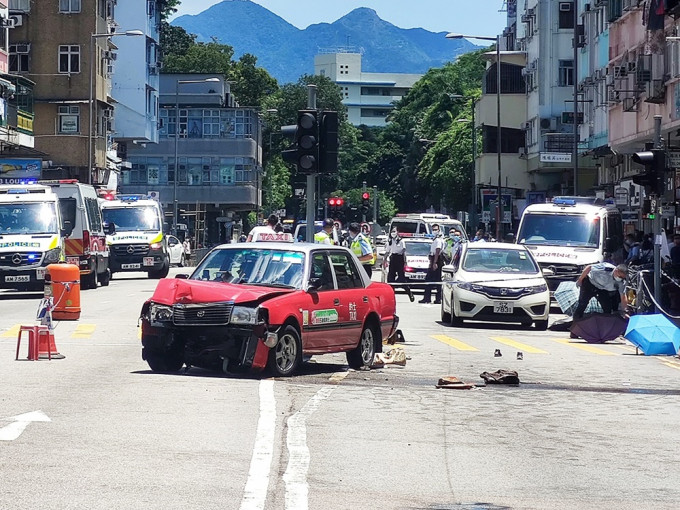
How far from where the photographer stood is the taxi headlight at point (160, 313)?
599 inches

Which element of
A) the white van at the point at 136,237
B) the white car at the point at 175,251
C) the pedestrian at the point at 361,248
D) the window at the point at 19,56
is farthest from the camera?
the window at the point at 19,56

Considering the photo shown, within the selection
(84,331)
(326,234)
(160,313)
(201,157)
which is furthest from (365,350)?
(201,157)

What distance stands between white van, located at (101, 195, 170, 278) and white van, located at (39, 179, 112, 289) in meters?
7.04

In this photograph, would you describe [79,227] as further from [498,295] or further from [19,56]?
[19,56]

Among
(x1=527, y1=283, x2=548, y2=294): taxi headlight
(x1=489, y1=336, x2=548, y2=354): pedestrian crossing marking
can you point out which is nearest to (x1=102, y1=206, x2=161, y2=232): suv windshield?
(x1=527, y1=283, x2=548, y2=294): taxi headlight

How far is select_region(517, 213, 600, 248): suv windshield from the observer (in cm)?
3434

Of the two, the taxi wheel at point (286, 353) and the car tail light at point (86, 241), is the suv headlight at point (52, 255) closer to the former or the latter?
the car tail light at point (86, 241)

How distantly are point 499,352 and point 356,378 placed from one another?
4.38 meters

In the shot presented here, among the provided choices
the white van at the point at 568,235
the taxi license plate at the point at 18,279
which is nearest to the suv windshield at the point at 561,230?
the white van at the point at 568,235

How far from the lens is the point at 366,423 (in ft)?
39.3

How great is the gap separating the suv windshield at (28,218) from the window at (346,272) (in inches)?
719

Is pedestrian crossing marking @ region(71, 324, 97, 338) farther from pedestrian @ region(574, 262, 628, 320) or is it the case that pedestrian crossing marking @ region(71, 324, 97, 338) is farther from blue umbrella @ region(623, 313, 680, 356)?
pedestrian @ region(574, 262, 628, 320)

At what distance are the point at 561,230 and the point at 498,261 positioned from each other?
6835 mm

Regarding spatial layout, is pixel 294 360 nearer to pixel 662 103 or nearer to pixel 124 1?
pixel 662 103
